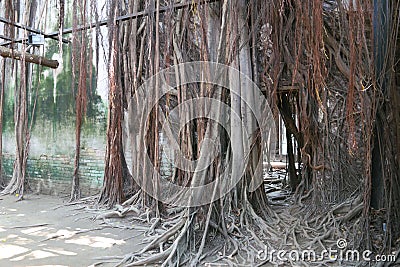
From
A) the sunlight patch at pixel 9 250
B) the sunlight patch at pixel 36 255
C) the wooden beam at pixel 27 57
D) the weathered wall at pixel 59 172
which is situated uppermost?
the wooden beam at pixel 27 57

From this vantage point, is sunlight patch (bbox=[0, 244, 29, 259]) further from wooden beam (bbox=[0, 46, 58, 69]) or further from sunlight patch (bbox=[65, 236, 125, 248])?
wooden beam (bbox=[0, 46, 58, 69])

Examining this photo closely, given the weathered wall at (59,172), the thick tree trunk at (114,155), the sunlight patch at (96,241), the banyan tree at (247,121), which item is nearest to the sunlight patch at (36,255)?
the sunlight patch at (96,241)

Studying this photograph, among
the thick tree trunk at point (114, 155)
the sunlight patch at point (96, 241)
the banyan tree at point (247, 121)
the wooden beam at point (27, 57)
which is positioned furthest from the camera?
the thick tree trunk at point (114, 155)

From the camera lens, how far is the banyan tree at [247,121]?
92.5 inches

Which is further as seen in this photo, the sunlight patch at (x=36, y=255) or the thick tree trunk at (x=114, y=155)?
the thick tree trunk at (x=114, y=155)

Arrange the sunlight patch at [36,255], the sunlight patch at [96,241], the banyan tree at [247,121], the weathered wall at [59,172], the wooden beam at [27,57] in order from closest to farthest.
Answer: the banyan tree at [247,121] < the sunlight patch at [36,255] < the sunlight patch at [96,241] < the wooden beam at [27,57] < the weathered wall at [59,172]

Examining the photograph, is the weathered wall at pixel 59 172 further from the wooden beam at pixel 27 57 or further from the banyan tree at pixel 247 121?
the wooden beam at pixel 27 57

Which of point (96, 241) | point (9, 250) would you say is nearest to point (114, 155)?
point (96, 241)

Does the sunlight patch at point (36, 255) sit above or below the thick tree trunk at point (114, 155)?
below

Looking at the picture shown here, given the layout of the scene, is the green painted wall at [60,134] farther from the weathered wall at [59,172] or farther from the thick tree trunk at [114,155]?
the thick tree trunk at [114,155]

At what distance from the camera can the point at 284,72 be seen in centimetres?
389

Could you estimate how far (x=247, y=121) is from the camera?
3.33 m

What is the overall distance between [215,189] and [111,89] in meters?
1.79

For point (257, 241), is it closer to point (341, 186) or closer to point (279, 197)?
point (341, 186)
